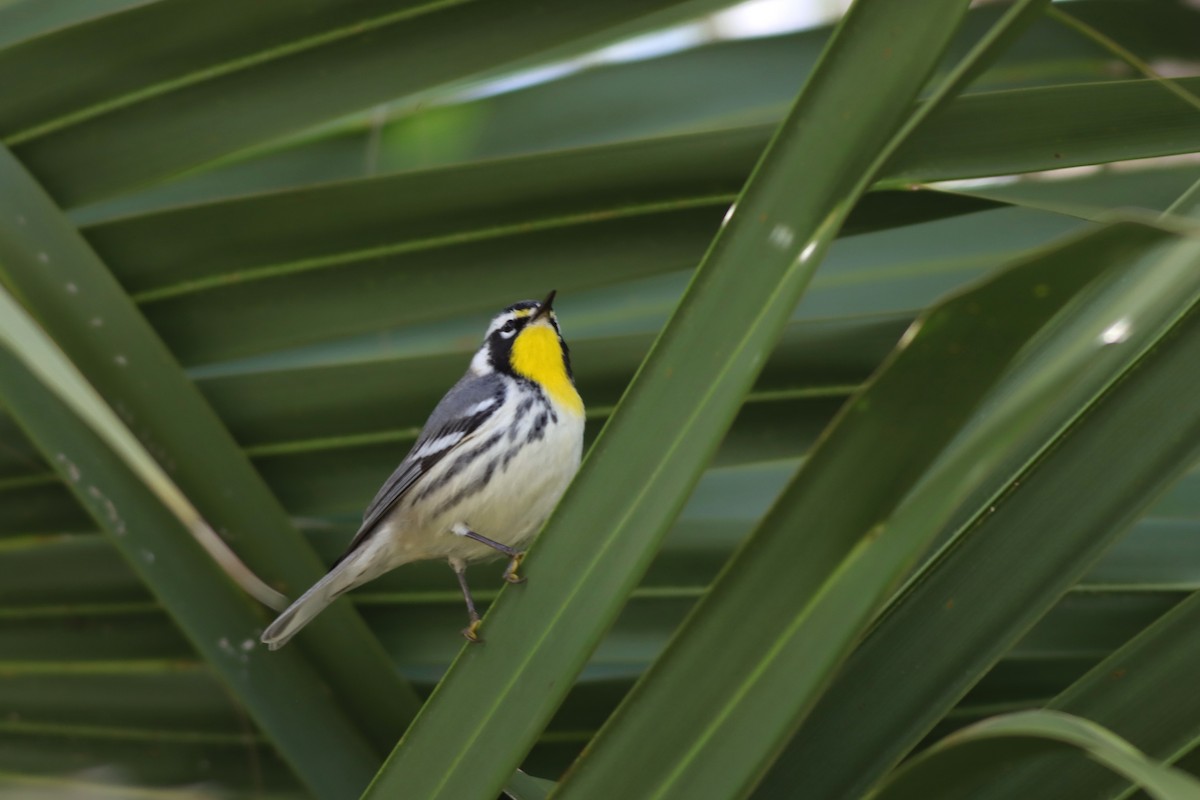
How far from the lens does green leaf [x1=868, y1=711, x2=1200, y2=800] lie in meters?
0.54

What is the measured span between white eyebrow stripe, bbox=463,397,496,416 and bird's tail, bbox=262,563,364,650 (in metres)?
0.67

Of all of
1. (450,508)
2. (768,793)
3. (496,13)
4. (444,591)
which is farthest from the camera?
(450,508)

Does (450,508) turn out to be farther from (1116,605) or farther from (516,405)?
(1116,605)

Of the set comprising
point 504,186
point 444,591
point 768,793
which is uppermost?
point 504,186

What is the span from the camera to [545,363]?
2332 mm

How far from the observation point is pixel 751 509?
5.61ft

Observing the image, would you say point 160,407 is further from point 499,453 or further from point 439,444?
point 499,453

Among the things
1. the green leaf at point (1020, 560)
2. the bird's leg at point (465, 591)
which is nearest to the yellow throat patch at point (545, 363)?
the bird's leg at point (465, 591)

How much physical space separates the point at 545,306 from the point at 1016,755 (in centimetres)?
123

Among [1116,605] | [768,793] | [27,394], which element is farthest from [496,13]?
[1116,605]

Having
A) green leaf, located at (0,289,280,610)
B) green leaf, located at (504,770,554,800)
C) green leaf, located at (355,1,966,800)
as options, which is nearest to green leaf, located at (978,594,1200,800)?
green leaf, located at (355,1,966,800)

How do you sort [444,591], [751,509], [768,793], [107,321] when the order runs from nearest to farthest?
[768,793] → [107,321] → [751,509] → [444,591]

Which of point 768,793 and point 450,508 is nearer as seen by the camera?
point 768,793

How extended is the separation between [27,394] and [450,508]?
3.06ft
